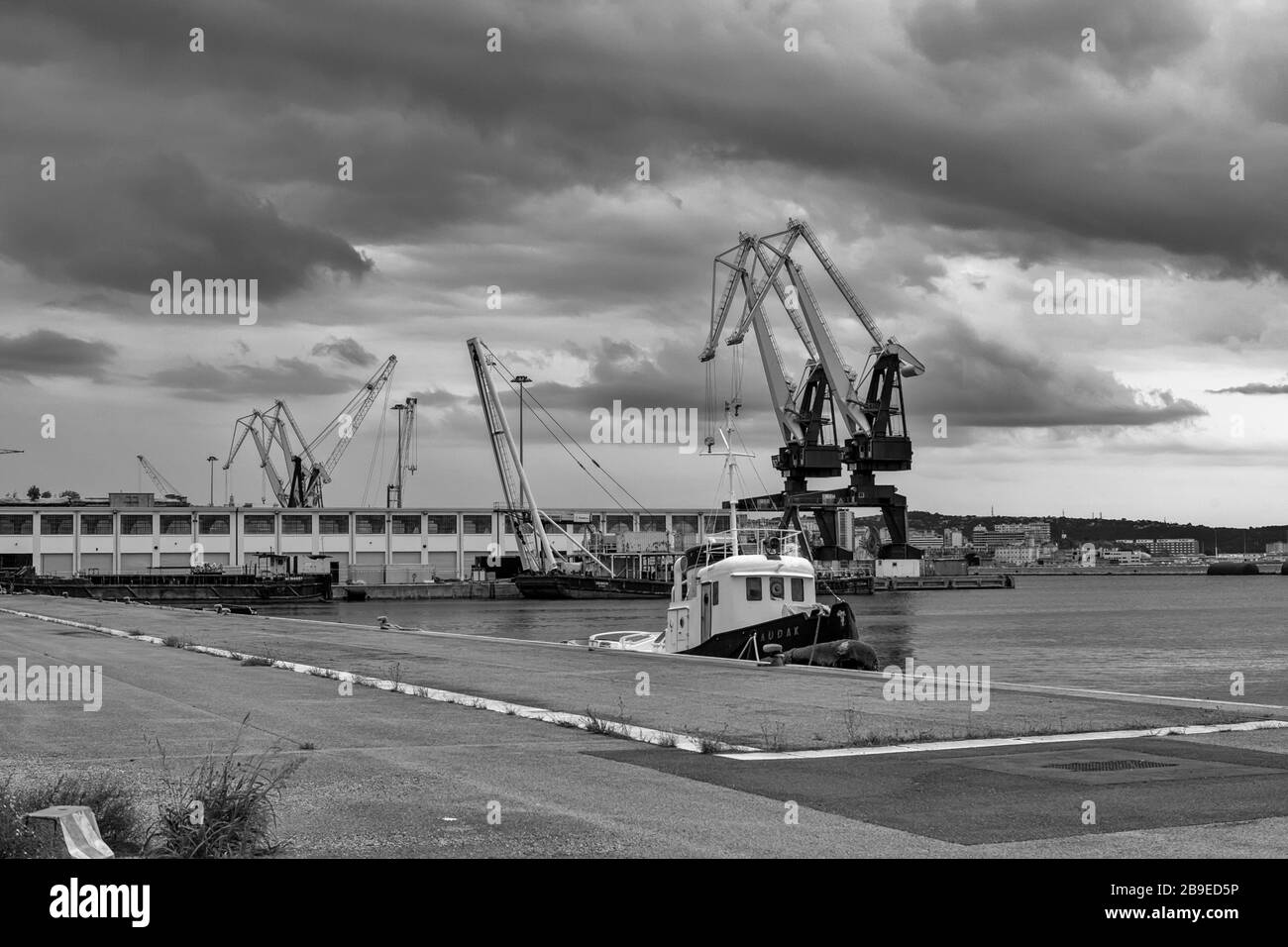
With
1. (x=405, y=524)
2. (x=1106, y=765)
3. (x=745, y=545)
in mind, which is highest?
(x=405, y=524)

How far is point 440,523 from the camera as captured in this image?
177 metres

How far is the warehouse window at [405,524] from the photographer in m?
175

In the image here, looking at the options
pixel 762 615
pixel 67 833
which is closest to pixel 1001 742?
pixel 67 833

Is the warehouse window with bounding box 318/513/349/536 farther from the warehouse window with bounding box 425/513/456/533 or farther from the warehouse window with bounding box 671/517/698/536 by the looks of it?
the warehouse window with bounding box 671/517/698/536

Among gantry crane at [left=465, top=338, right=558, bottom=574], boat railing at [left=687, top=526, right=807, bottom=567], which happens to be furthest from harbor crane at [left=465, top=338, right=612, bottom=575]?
boat railing at [left=687, top=526, right=807, bottom=567]

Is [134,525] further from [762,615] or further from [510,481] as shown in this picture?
A: [762,615]

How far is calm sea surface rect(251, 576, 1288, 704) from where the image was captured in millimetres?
48844

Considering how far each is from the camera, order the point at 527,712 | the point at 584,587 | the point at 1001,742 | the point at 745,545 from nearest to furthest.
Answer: the point at 1001,742, the point at 527,712, the point at 745,545, the point at 584,587

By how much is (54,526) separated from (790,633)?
143m

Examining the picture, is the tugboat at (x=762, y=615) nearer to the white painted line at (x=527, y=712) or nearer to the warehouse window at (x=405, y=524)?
the white painted line at (x=527, y=712)

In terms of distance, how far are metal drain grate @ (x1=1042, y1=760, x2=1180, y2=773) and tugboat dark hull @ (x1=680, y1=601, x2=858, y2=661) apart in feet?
76.4
